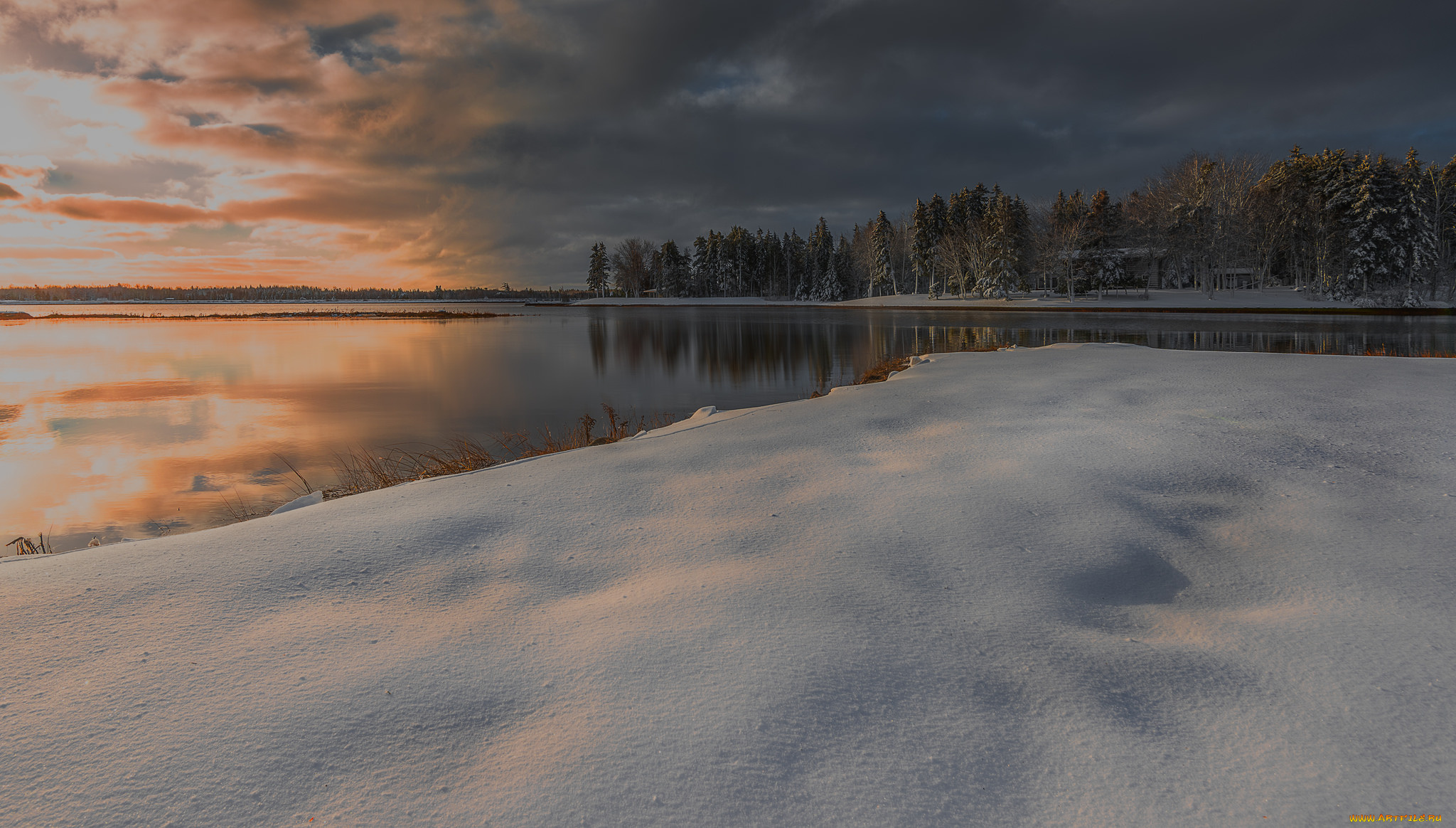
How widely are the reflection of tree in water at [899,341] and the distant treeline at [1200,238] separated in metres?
19.8

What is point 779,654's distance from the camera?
2.22m

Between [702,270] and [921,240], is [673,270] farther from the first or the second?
[921,240]

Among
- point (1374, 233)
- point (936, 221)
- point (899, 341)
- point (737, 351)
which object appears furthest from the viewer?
point (936, 221)

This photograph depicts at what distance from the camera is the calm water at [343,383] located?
812 centimetres

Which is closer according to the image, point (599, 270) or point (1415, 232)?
point (1415, 232)

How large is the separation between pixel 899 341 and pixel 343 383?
19.1m

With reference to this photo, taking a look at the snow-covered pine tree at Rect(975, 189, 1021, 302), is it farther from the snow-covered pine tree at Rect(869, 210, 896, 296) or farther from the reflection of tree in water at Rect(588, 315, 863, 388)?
the reflection of tree in water at Rect(588, 315, 863, 388)

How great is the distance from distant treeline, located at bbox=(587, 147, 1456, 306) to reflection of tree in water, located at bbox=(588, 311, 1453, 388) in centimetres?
1985

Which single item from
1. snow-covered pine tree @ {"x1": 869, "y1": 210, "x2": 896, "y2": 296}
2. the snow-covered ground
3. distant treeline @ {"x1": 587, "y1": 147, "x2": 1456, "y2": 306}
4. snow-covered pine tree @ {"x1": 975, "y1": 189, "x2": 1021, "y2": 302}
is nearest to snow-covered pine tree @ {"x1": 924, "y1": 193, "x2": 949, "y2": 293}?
distant treeline @ {"x1": 587, "y1": 147, "x2": 1456, "y2": 306}

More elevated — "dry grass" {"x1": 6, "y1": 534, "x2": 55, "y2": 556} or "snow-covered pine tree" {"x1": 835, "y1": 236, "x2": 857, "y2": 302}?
"snow-covered pine tree" {"x1": 835, "y1": 236, "x2": 857, "y2": 302}

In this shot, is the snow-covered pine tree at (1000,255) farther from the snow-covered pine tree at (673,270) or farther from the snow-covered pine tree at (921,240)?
the snow-covered pine tree at (673,270)

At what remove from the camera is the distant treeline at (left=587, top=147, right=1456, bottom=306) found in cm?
4428

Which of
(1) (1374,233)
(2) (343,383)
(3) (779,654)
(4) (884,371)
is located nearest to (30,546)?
(3) (779,654)

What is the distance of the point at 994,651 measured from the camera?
7.30 ft
